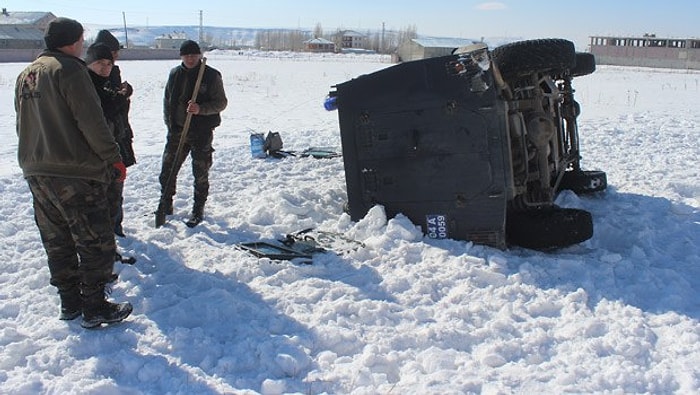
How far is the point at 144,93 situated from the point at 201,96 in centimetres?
1640

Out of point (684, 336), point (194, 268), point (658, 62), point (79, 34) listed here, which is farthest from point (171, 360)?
point (658, 62)

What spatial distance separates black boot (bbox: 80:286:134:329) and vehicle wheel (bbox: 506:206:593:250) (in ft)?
10.1

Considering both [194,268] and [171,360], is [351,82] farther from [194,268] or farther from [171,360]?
[171,360]

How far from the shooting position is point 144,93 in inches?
814

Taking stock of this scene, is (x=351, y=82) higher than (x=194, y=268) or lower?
higher

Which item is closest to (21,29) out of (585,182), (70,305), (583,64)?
(583,64)

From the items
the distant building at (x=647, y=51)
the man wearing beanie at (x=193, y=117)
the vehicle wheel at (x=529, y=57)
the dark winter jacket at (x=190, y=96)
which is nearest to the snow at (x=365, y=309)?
the man wearing beanie at (x=193, y=117)

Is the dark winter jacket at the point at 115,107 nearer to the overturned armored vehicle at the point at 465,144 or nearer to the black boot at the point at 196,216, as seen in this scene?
the black boot at the point at 196,216

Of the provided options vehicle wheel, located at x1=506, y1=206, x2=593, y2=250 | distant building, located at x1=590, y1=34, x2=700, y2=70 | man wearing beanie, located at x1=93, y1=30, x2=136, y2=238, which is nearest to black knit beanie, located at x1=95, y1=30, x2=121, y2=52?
man wearing beanie, located at x1=93, y1=30, x2=136, y2=238

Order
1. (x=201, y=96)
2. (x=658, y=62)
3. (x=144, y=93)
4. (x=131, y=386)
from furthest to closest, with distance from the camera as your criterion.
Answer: (x=658, y=62) < (x=144, y=93) < (x=201, y=96) < (x=131, y=386)

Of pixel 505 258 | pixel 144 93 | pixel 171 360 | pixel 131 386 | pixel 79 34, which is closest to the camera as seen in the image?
pixel 131 386

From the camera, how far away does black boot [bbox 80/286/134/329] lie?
354 cm

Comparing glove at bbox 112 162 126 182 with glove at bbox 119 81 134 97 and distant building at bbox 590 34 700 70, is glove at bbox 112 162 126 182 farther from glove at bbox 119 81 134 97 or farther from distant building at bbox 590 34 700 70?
distant building at bbox 590 34 700 70

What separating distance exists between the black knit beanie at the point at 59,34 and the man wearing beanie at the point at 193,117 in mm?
2047
